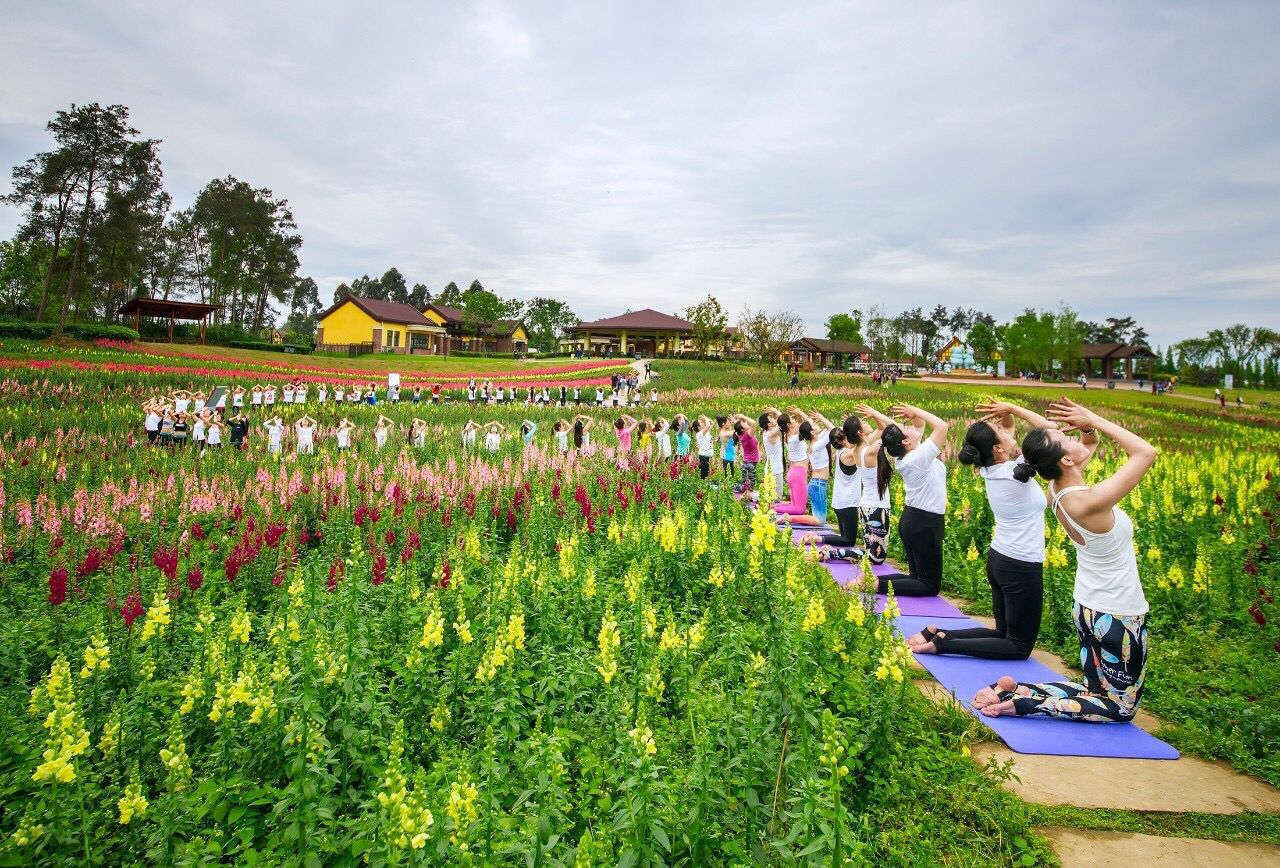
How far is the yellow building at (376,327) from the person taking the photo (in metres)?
65.2

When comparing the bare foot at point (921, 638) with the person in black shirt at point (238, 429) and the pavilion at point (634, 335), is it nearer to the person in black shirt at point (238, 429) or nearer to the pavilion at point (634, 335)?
the person in black shirt at point (238, 429)

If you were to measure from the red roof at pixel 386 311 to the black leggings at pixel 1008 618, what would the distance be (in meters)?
67.4

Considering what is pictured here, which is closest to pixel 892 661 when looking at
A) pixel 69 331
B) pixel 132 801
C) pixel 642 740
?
pixel 642 740

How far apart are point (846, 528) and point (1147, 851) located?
216 inches

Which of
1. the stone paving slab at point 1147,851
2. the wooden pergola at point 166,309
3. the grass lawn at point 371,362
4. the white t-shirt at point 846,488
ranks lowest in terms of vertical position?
the stone paving slab at point 1147,851

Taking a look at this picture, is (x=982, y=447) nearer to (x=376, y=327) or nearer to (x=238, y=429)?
(x=238, y=429)

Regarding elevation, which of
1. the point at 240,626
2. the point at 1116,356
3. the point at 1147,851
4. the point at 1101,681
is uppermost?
the point at 1116,356

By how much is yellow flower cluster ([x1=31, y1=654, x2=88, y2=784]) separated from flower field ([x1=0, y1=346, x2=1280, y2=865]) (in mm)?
22

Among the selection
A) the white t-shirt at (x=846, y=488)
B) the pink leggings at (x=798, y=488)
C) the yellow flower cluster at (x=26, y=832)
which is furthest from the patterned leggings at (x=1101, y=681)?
the pink leggings at (x=798, y=488)

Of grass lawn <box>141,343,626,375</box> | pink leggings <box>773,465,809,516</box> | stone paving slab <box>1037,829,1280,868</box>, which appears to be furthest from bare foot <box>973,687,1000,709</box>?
grass lawn <box>141,343,626,375</box>

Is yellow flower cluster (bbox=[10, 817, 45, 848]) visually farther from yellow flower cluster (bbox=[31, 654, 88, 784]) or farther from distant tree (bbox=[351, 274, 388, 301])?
distant tree (bbox=[351, 274, 388, 301])

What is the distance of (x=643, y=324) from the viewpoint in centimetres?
8238

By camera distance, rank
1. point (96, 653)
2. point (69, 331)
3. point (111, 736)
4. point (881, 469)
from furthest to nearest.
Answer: point (69, 331) → point (881, 469) → point (96, 653) → point (111, 736)

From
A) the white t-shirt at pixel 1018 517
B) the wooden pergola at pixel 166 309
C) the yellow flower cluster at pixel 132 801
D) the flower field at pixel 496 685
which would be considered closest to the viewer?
the yellow flower cluster at pixel 132 801
